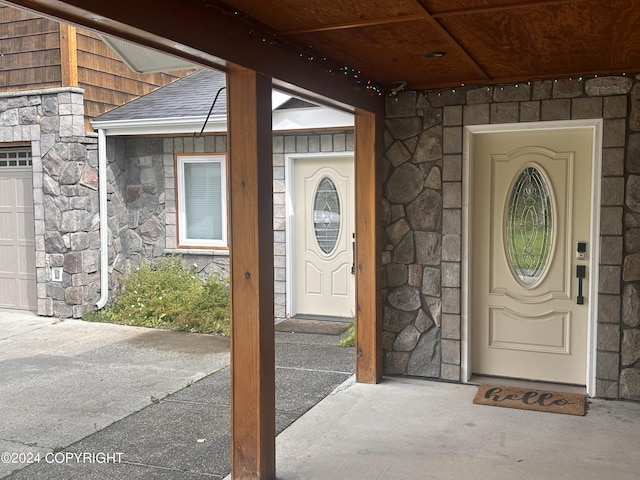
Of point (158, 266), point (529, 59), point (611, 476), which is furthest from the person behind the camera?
point (158, 266)

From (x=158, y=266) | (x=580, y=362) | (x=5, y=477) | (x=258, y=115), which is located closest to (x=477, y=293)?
(x=580, y=362)

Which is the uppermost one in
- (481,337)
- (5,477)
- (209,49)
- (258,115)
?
(209,49)

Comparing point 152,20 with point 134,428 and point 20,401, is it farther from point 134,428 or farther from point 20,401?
point 20,401

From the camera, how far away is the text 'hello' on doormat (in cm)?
468

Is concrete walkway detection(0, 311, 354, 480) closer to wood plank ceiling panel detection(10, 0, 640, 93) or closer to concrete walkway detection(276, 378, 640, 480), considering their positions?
concrete walkway detection(276, 378, 640, 480)

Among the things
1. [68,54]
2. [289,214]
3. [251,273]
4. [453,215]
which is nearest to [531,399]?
[453,215]

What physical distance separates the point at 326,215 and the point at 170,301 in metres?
2.12

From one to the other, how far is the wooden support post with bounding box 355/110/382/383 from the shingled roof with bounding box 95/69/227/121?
2.56 m

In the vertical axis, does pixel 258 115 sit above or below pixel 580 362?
above

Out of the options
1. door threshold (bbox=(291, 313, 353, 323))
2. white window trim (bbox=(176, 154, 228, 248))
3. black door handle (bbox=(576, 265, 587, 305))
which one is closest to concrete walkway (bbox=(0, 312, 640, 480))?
black door handle (bbox=(576, 265, 587, 305))

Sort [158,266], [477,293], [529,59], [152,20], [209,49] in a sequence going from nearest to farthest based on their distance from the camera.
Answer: [152,20]
[209,49]
[529,59]
[477,293]
[158,266]

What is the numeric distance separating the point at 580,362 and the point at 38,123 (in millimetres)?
6476

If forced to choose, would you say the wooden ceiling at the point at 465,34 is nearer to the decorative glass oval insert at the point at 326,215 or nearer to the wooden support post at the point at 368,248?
the wooden support post at the point at 368,248

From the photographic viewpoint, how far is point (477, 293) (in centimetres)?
538
